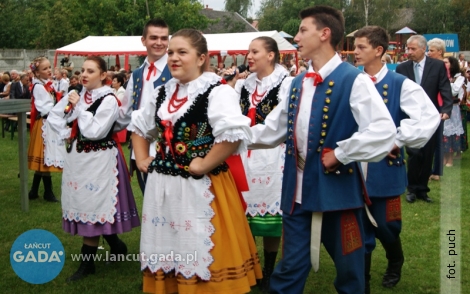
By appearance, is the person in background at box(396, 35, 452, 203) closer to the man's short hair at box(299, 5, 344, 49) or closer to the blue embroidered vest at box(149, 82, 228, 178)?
the man's short hair at box(299, 5, 344, 49)

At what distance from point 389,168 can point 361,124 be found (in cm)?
119

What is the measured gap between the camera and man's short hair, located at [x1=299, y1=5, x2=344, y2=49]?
318 centimetres

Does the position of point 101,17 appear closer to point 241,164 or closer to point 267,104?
point 267,104

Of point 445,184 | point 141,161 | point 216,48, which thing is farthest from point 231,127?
point 216,48

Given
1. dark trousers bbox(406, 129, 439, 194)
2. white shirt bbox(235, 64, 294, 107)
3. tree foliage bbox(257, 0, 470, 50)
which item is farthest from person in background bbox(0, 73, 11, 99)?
tree foliage bbox(257, 0, 470, 50)

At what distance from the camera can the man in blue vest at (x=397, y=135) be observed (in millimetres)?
4031

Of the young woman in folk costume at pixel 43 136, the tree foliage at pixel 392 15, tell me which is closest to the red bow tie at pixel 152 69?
the young woman in folk costume at pixel 43 136

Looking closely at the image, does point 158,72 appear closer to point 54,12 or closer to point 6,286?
point 6,286

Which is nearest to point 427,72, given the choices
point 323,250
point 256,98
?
point 323,250

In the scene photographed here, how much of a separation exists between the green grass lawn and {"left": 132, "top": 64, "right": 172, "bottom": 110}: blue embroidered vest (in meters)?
1.39

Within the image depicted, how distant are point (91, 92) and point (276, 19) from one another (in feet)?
187

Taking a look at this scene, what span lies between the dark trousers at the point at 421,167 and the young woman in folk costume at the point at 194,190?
468cm

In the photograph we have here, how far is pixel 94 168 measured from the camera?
15.0ft

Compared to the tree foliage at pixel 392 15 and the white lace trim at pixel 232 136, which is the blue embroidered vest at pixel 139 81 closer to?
the white lace trim at pixel 232 136
